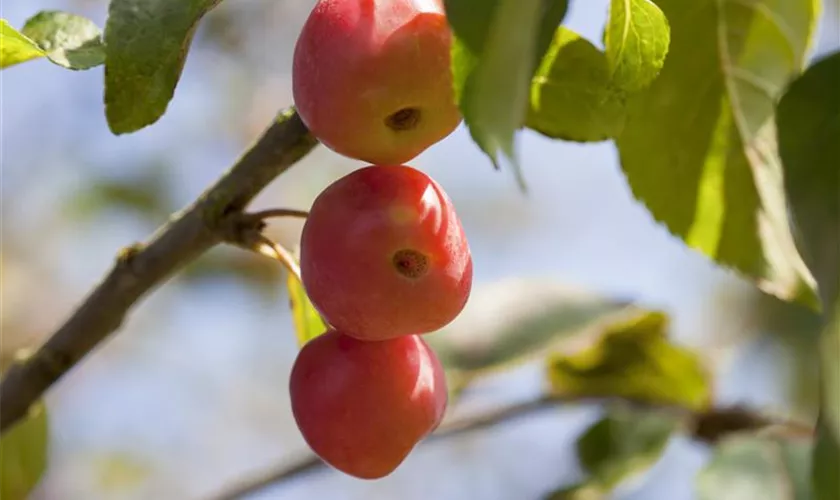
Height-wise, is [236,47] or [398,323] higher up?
[398,323]

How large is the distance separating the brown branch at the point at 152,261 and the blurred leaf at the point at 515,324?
0.50m

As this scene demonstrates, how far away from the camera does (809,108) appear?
58 cm

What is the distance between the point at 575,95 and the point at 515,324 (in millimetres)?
583

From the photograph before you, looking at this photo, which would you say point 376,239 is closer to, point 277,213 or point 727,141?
point 277,213

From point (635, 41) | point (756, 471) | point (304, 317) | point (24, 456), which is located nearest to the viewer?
point (635, 41)

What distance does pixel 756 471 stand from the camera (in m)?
0.99

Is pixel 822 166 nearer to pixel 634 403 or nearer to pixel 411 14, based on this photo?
pixel 411 14

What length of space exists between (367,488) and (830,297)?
2.79 meters

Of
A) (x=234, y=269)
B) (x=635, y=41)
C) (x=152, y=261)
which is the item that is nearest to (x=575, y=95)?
(x=635, y=41)

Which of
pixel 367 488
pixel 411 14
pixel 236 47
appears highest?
pixel 411 14

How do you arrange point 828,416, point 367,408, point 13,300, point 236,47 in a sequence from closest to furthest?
1. point 828,416
2. point 367,408
3. point 13,300
4. point 236,47

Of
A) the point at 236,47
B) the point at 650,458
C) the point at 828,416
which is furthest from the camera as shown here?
the point at 236,47

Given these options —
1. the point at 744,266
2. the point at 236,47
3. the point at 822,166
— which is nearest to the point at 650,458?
the point at 744,266

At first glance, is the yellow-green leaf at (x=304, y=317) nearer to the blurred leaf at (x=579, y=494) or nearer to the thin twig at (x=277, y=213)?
the thin twig at (x=277, y=213)
